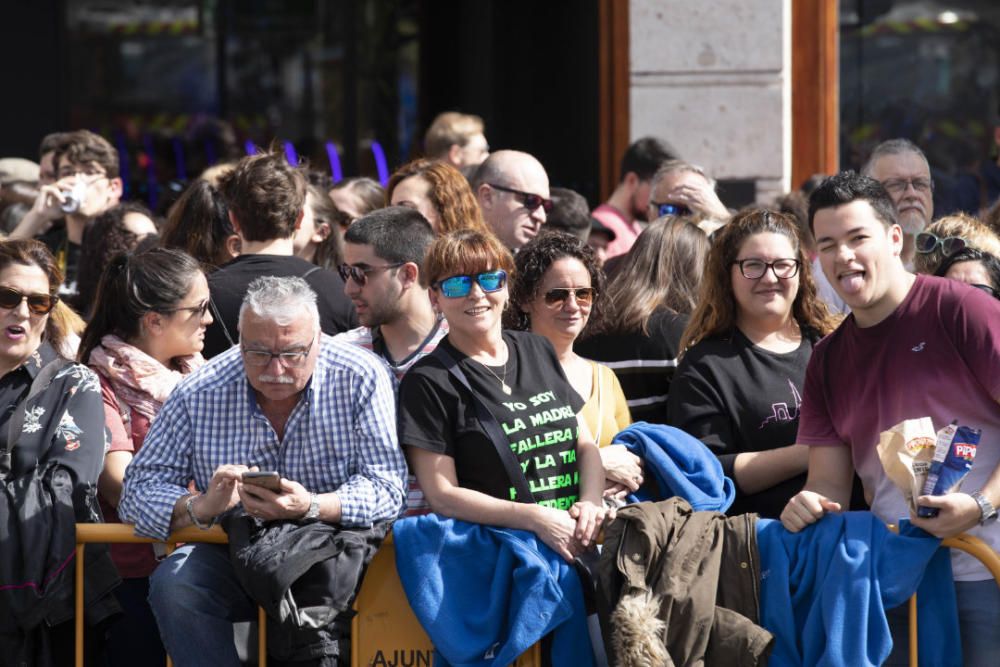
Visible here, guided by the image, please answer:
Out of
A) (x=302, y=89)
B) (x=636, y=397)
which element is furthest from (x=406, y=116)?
(x=636, y=397)

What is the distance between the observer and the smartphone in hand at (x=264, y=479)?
14.7ft

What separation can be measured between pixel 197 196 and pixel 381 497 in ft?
8.22

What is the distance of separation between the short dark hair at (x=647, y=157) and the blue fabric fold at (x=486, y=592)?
13.9ft

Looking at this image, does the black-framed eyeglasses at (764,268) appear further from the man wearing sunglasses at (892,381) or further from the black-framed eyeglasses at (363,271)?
the black-framed eyeglasses at (363,271)

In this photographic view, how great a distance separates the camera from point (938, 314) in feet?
14.8

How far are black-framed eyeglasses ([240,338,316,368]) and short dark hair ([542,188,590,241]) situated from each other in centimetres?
271

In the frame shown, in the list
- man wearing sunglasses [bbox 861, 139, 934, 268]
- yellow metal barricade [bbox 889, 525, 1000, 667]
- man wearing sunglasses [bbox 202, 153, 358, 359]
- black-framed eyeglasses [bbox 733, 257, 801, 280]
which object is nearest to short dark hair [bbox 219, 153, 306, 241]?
man wearing sunglasses [bbox 202, 153, 358, 359]

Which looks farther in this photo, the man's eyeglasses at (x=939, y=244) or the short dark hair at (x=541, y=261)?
the man's eyeglasses at (x=939, y=244)

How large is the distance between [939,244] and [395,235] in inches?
83.4

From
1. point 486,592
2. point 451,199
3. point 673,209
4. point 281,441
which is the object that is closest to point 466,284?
point 281,441

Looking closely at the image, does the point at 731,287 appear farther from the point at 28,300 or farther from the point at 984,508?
the point at 28,300

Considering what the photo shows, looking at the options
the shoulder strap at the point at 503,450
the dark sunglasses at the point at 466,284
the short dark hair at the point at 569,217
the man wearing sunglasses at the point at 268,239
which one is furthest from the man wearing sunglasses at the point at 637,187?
the shoulder strap at the point at 503,450

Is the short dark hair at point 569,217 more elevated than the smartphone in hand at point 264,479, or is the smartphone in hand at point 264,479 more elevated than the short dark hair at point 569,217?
the short dark hair at point 569,217

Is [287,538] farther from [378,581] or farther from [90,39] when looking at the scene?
[90,39]
